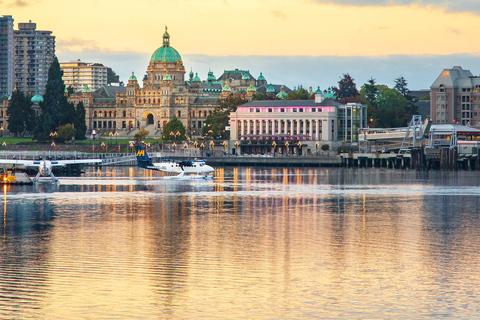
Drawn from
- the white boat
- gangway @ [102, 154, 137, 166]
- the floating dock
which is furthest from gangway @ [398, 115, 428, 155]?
the floating dock

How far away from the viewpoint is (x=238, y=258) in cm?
4869

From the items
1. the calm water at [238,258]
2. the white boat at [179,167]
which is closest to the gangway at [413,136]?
the white boat at [179,167]

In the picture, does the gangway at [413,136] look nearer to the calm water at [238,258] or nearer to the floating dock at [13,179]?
the calm water at [238,258]

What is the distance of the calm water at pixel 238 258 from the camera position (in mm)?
37625

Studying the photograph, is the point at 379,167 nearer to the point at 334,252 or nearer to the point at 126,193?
the point at 126,193

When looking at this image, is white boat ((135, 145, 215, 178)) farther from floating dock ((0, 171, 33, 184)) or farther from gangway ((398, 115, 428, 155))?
gangway ((398, 115, 428, 155))

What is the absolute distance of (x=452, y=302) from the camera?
38.4m

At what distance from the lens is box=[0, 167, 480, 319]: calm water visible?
37625 mm

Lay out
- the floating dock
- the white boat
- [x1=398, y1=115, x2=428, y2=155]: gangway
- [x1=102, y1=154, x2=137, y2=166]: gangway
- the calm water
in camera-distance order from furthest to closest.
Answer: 1. [x1=398, y1=115, x2=428, y2=155]: gangway
2. [x1=102, y1=154, x2=137, y2=166]: gangway
3. the white boat
4. the floating dock
5. the calm water


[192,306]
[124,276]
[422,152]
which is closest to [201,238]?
[124,276]

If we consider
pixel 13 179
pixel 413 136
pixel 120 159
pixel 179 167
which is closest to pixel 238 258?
pixel 13 179

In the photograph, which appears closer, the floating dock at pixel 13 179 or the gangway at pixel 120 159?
the floating dock at pixel 13 179

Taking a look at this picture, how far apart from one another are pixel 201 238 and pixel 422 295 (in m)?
20.3

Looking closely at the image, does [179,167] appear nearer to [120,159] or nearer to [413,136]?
[120,159]
